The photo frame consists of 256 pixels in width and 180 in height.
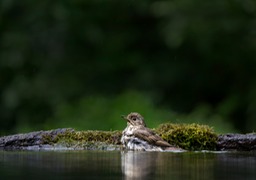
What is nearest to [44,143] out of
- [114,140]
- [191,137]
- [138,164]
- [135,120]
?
[114,140]

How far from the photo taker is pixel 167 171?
14.8 feet

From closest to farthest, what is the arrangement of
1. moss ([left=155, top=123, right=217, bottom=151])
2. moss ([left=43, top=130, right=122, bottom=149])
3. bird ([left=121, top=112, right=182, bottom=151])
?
bird ([left=121, top=112, right=182, bottom=151]), moss ([left=155, top=123, right=217, bottom=151]), moss ([left=43, top=130, right=122, bottom=149])

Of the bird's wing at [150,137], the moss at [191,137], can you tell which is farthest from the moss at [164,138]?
the bird's wing at [150,137]

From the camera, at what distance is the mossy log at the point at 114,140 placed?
626cm

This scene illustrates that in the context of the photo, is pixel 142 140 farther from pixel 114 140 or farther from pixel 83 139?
pixel 83 139

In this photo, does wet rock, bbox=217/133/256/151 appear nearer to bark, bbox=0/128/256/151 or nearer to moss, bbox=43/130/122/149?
bark, bbox=0/128/256/151

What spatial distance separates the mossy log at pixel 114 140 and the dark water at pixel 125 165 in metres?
0.30

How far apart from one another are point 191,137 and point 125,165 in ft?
5.03

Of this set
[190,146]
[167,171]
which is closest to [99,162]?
[167,171]

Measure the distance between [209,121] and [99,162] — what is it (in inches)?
127

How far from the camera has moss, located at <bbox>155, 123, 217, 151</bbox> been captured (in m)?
6.30

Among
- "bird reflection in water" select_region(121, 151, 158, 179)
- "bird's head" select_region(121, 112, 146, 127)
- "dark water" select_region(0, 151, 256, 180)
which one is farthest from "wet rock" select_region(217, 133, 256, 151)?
"bird's head" select_region(121, 112, 146, 127)

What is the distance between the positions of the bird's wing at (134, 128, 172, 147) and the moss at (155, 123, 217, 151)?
0.11 metres

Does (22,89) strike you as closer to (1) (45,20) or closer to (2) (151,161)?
(1) (45,20)
